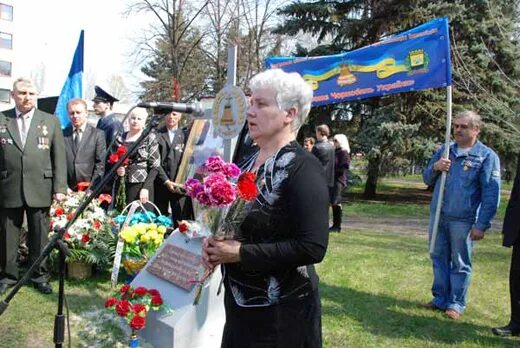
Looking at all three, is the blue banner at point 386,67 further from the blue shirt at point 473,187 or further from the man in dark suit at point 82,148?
the man in dark suit at point 82,148

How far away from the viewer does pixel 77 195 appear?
571 cm

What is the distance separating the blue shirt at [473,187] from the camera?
4.29m

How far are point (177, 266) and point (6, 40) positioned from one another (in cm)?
5674

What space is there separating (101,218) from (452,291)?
3814 millimetres

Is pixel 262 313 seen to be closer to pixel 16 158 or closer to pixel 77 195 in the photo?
pixel 16 158

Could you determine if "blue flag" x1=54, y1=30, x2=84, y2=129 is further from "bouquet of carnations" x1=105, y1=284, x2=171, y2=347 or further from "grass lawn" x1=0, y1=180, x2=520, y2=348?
"bouquet of carnations" x1=105, y1=284, x2=171, y2=347

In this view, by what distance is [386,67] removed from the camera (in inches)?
232

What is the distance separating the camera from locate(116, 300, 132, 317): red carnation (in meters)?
3.45

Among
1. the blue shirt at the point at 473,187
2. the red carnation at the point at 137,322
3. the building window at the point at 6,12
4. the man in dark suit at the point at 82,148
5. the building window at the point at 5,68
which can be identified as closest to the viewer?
the red carnation at the point at 137,322

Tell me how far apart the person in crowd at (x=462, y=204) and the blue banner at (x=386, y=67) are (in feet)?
2.42

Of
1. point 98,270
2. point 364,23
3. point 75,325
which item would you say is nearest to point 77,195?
point 98,270

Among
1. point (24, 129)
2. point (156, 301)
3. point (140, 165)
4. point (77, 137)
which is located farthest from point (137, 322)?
point (77, 137)

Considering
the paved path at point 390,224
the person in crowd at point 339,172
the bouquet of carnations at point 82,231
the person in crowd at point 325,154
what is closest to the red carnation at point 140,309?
the bouquet of carnations at point 82,231

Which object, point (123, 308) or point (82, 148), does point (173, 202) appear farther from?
point (123, 308)
